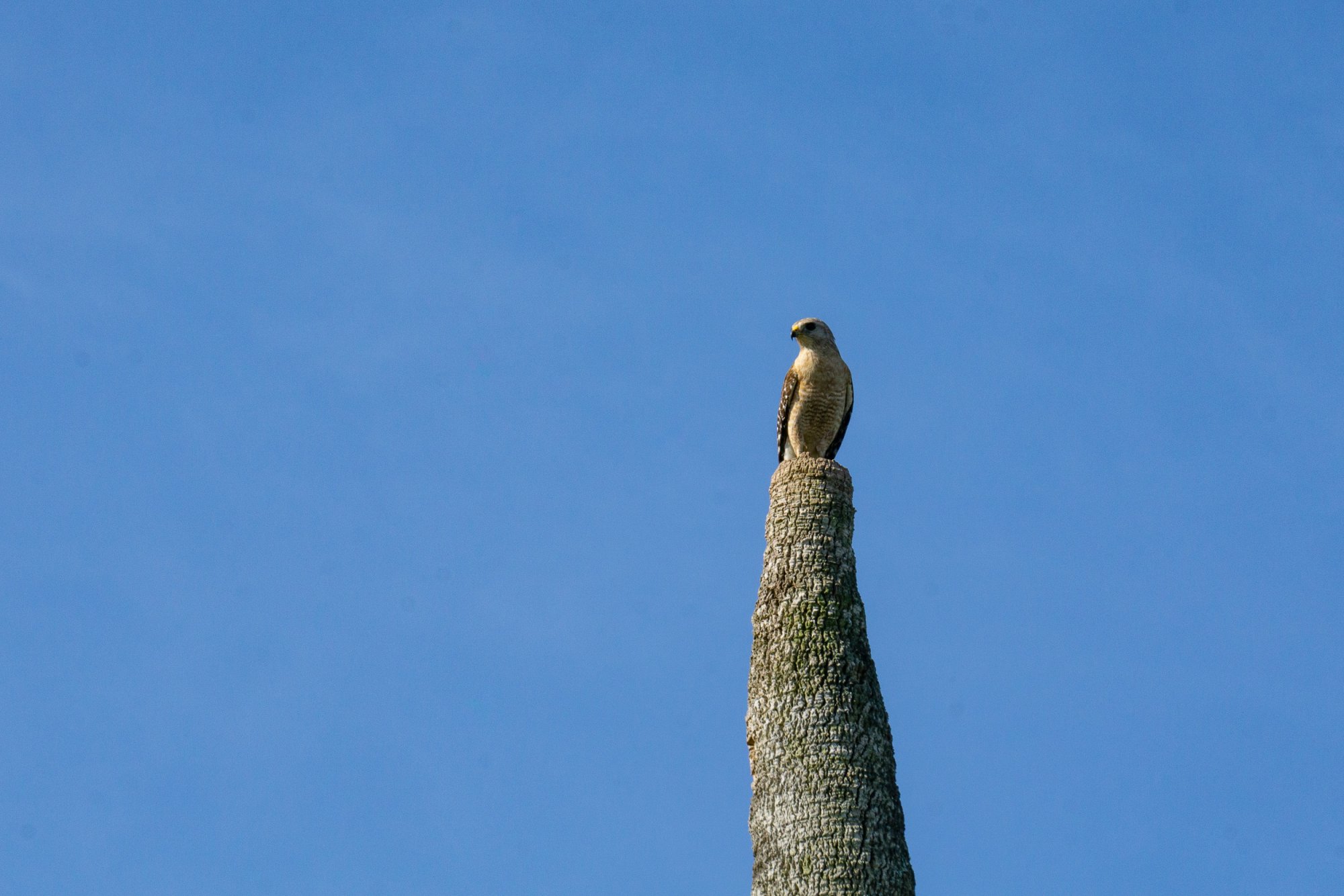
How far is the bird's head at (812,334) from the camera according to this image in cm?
1298

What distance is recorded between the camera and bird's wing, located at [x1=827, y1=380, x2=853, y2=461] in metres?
12.8

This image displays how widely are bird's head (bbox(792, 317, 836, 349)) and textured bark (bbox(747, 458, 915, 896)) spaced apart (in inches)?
62.4

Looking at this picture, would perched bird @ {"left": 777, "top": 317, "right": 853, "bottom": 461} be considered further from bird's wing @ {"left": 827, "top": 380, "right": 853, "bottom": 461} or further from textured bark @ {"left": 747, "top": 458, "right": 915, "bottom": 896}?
textured bark @ {"left": 747, "top": 458, "right": 915, "bottom": 896}

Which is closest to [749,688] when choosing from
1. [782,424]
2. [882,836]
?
[882,836]

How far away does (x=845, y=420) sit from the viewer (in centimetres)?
1287

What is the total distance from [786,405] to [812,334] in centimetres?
60

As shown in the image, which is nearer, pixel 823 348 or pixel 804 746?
pixel 804 746

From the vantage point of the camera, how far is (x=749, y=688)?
11094 mm

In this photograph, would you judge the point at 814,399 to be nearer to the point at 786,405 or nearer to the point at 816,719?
the point at 786,405

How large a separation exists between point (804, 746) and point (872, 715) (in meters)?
0.50

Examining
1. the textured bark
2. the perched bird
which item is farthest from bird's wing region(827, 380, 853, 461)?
the textured bark

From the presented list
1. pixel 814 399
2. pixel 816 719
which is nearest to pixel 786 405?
pixel 814 399

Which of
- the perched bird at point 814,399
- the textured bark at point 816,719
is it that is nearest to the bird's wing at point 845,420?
the perched bird at point 814,399

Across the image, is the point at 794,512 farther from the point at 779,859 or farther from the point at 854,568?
the point at 779,859
